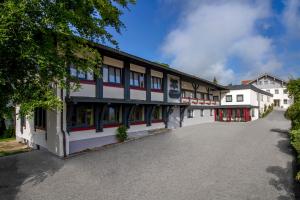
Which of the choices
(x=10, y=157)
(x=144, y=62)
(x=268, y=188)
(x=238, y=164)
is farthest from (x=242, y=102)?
(x=10, y=157)

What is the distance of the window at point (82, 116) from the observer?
15.7 metres

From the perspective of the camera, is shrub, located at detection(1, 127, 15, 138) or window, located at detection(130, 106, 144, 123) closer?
window, located at detection(130, 106, 144, 123)

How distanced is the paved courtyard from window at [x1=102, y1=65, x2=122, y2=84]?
5.34m

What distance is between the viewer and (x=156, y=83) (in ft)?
78.9

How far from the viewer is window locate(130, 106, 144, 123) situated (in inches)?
817

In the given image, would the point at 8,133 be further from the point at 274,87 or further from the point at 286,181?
the point at 274,87

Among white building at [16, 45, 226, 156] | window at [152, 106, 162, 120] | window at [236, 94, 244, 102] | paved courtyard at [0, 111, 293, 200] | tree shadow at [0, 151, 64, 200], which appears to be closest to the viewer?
paved courtyard at [0, 111, 293, 200]

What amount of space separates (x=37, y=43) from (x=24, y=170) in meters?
7.04

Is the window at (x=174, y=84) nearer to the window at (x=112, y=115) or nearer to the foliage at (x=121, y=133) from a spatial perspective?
the window at (x=112, y=115)

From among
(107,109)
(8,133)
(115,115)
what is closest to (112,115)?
(115,115)

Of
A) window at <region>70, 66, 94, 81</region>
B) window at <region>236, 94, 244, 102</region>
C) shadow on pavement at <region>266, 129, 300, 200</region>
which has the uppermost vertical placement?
window at <region>70, 66, 94, 81</region>

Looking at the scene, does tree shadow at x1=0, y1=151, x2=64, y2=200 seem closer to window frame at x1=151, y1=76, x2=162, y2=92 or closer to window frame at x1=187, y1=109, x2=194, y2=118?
window frame at x1=151, y1=76, x2=162, y2=92

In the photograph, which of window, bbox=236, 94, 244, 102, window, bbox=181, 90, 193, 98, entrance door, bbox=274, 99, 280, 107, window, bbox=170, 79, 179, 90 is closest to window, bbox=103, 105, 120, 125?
window, bbox=170, 79, 179, 90

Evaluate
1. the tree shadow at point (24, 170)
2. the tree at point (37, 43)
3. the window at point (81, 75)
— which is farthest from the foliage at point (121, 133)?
the tree at point (37, 43)
